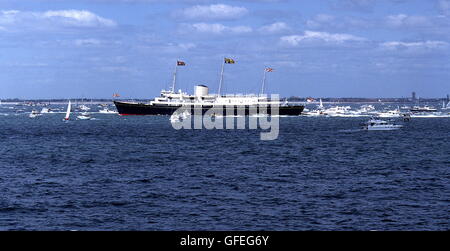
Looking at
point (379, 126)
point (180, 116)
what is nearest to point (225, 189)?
point (379, 126)

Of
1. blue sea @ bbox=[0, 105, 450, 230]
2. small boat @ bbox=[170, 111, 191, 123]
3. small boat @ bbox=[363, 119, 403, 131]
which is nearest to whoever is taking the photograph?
blue sea @ bbox=[0, 105, 450, 230]

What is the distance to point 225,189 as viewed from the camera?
42.8 m

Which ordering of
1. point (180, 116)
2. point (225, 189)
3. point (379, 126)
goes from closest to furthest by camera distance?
point (225, 189)
point (379, 126)
point (180, 116)

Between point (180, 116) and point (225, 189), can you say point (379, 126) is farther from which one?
point (225, 189)

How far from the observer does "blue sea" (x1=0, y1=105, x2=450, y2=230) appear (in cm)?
3175

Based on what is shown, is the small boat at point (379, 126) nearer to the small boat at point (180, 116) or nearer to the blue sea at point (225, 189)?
the blue sea at point (225, 189)

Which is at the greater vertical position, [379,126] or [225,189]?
[379,126]

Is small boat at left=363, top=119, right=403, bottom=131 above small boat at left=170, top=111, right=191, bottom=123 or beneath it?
beneath

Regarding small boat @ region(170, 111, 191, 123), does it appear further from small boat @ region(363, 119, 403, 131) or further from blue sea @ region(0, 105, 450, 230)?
blue sea @ region(0, 105, 450, 230)

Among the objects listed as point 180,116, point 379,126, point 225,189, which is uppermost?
point 180,116

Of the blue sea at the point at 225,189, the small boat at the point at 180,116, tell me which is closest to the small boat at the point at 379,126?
the blue sea at the point at 225,189

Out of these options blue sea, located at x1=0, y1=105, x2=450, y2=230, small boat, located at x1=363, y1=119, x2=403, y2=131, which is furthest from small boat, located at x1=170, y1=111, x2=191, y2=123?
blue sea, located at x1=0, y1=105, x2=450, y2=230

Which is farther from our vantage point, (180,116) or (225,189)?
(180,116)
